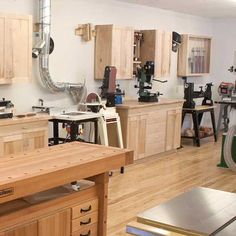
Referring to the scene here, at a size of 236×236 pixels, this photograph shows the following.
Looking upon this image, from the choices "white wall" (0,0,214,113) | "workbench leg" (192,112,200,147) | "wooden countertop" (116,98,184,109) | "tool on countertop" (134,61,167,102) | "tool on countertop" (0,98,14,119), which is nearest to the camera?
"tool on countertop" (0,98,14,119)

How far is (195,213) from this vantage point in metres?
1.95

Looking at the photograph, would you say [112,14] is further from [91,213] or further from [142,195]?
[91,213]

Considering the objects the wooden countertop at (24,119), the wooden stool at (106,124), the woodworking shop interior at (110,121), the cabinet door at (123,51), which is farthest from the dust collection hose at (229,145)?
the wooden countertop at (24,119)

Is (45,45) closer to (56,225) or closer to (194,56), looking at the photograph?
(56,225)

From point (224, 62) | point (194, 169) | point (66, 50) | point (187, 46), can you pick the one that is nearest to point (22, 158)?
point (66, 50)

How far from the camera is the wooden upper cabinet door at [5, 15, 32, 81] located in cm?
488

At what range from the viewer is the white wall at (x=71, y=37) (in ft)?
18.1

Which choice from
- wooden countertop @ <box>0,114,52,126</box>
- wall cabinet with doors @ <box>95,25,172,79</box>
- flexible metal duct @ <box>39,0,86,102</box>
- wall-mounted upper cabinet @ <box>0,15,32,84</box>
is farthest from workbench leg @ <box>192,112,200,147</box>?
wall-mounted upper cabinet @ <box>0,15,32,84</box>

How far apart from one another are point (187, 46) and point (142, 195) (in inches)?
165

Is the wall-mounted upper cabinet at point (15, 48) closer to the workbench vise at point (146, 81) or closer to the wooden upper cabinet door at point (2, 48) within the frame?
the wooden upper cabinet door at point (2, 48)

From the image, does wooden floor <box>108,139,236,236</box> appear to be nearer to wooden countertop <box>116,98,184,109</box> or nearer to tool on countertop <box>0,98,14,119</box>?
wooden countertop <box>116,98,184,109</box>

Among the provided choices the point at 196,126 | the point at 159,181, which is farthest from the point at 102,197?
the point at 196,126

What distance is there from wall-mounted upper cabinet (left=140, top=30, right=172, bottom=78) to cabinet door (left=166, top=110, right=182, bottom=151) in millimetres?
712

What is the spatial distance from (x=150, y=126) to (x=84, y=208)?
3.86m
